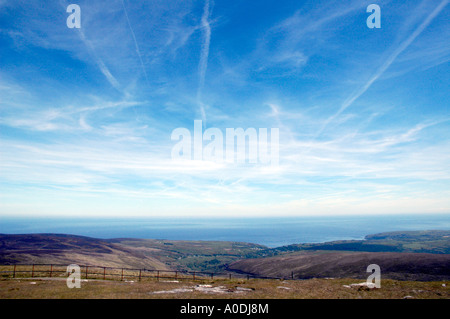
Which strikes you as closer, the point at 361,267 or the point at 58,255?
the point at 361,267

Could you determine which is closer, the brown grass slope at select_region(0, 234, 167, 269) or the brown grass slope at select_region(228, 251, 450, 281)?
the brown grass slope at select_region(228, 251, 450, 281)

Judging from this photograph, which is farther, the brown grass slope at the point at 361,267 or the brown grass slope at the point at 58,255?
the brown grass slope at the point at 58,255

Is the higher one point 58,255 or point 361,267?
point 361,267
